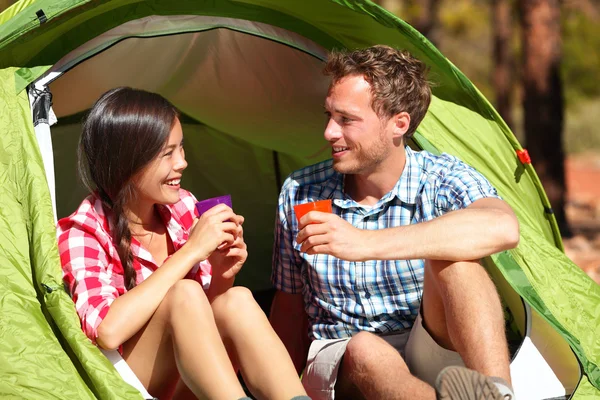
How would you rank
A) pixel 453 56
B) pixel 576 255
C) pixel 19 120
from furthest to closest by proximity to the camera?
pixel 453 56, pixel 576 255, pixel 19 120

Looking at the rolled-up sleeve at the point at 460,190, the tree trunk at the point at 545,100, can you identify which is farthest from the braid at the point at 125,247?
the tree trunk at the point at 545,100

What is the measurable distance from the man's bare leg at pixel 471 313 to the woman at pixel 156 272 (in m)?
0.49

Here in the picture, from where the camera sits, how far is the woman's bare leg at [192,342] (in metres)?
2.25

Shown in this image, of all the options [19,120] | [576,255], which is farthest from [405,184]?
[576,255]

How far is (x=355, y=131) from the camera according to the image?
279cm

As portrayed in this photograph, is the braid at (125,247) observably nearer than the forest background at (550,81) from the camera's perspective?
Yes

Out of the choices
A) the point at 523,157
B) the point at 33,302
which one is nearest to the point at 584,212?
the point at 523,157

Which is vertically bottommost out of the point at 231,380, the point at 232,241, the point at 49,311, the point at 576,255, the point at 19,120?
the point at 576,255

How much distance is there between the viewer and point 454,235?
8.02 ft

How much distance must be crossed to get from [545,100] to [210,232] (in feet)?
17.5

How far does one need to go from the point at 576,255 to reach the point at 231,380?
460 cm

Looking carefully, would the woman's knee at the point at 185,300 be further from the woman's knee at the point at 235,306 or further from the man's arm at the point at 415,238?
the man's arm at the point at 415,238

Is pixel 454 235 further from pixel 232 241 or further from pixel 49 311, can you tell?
pixel 49 311

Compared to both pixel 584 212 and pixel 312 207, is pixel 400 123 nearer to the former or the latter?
pixel 312 207
